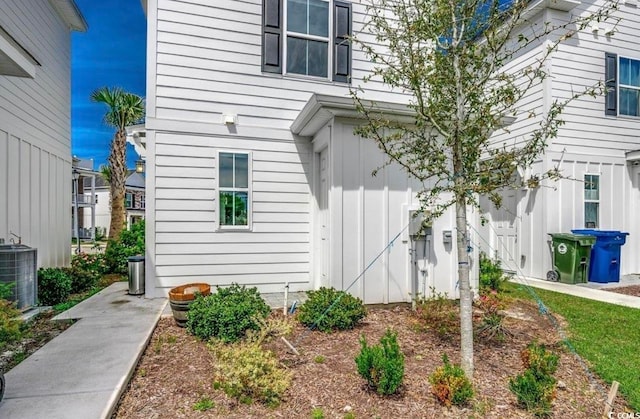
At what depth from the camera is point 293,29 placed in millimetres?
6453

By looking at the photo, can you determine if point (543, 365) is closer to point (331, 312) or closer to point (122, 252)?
point (331, 312)

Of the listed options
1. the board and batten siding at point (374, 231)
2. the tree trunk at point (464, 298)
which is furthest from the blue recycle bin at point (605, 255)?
the tree trunk at point (464, 298)

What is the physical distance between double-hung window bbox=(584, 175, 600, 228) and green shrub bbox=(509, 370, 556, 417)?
748 centimetres

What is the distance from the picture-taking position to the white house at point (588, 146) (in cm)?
816

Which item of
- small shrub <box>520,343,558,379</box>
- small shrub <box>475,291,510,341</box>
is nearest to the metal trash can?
small shrub <box>475,291,510,341</box>

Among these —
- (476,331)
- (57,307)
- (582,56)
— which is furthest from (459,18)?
(582,56)

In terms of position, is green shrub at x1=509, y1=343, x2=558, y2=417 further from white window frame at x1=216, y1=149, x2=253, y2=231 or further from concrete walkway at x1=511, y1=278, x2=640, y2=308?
white window frame at x1=216, y1=149, x2=253, y2=231

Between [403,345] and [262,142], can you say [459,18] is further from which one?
[262,142]

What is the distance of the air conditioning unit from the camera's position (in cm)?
476

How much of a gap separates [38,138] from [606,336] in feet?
32.6

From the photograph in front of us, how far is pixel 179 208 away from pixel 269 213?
60.3 inches

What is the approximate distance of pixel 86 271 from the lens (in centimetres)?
763

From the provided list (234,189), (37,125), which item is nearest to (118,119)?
(37,125)

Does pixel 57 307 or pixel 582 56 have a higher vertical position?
pixel 582 56
